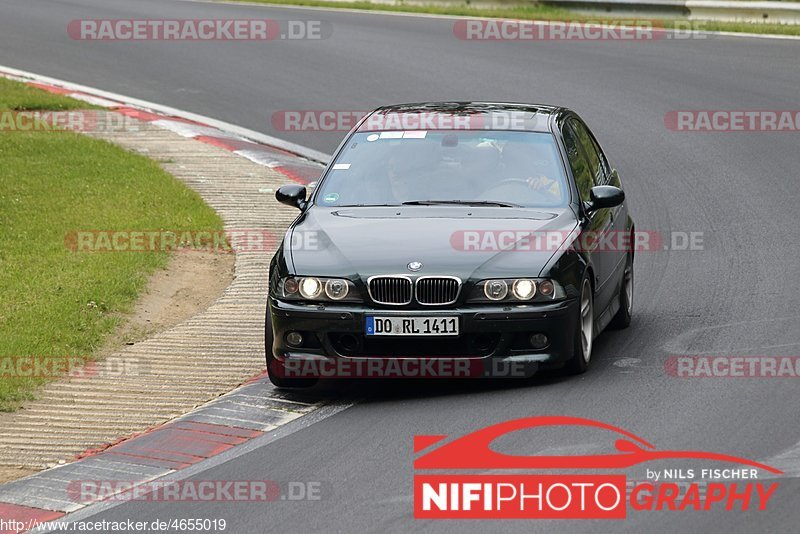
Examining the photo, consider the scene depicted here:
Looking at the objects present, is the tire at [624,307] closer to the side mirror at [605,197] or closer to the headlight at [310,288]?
the side mirror at [605,197]

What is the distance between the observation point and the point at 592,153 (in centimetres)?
1092

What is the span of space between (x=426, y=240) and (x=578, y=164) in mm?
1777

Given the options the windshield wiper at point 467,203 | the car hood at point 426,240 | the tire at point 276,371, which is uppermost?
the windshield wiper at point 467,203

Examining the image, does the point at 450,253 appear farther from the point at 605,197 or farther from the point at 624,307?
the point at 624,307

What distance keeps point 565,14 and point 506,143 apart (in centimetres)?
1720

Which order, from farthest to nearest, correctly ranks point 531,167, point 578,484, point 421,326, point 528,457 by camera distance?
point 531,167
point 421,326
point 528,457
point 578,484

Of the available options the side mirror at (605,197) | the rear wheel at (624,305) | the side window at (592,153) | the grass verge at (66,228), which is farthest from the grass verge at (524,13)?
the side mirror at (605,197)

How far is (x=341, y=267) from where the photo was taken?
8695 millimetres

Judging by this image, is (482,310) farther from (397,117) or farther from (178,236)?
(178,236)

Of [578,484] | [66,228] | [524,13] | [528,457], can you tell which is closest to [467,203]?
[528,457]

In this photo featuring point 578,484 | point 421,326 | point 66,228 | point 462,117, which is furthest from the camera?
point 66,228

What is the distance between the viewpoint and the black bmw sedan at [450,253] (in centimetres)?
856

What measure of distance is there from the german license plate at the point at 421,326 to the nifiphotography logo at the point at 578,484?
928 millimetres

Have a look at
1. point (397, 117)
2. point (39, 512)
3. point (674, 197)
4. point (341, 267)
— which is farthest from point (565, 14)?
point (39, 512)
